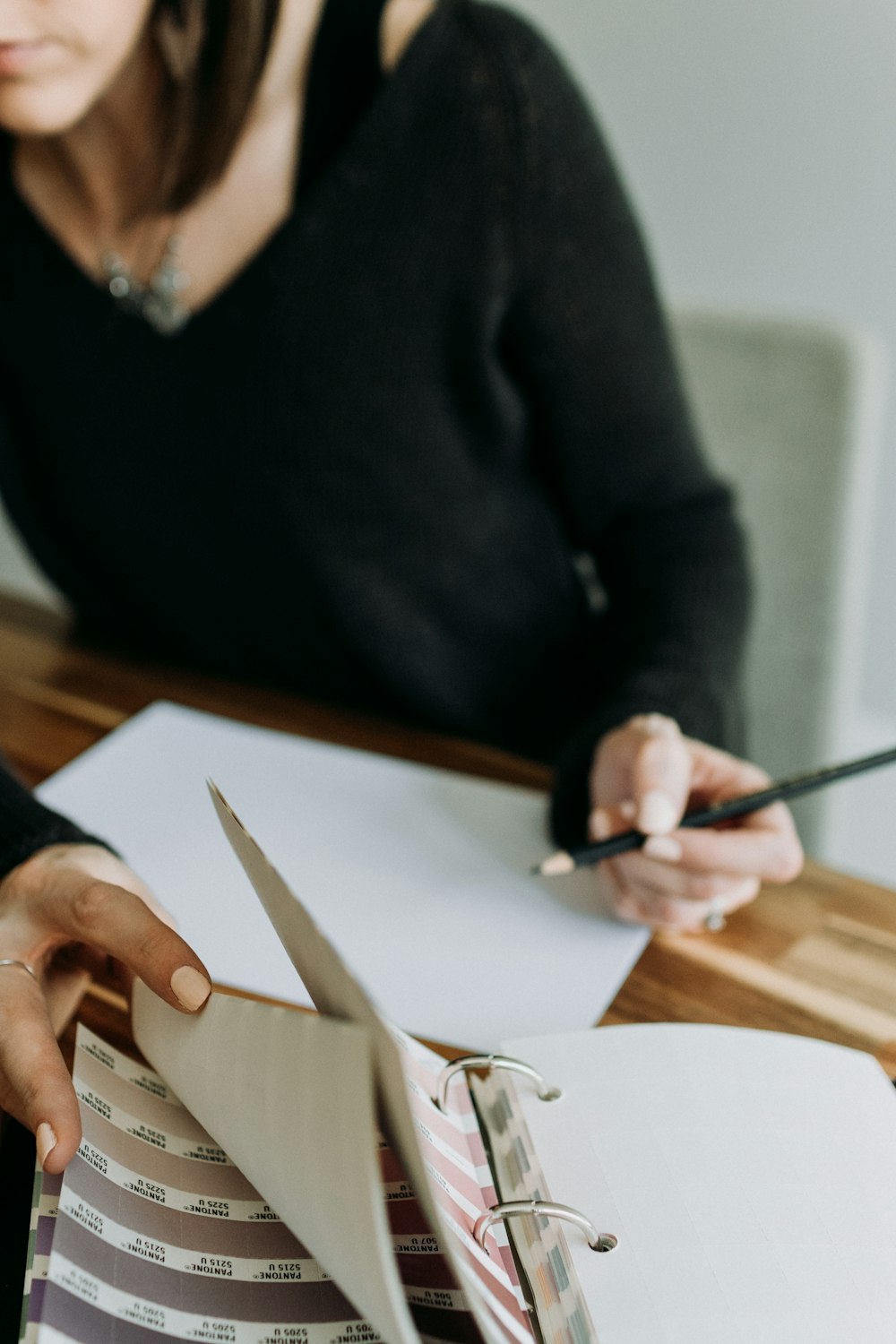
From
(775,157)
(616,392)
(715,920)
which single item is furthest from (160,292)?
(775,157)

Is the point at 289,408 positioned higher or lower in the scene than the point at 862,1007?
higher

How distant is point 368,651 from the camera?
851 millimetres

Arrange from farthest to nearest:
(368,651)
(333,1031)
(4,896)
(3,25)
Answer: (368,651)
(3,25)
(4,896)
(333,1031)

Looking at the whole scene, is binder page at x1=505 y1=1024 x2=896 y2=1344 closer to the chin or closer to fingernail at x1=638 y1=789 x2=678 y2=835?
fingernail at x1=638 y1=789 x2=678 y2=835

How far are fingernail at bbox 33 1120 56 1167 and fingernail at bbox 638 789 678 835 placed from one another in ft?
0.95

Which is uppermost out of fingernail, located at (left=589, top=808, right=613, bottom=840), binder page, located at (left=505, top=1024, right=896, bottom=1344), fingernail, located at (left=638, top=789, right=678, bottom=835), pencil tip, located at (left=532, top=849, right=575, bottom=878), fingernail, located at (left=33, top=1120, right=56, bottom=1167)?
fingernail, located at (left=33, top=1120, right=56, bottom=1167)

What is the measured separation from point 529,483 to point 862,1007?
1.58ft

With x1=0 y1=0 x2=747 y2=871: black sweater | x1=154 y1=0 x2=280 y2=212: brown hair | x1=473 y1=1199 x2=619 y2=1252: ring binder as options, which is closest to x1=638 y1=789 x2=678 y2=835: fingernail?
x1=0 y1=0 x2=747 y2=871: black sweater

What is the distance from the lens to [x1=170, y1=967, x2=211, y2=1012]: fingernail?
0.36 m

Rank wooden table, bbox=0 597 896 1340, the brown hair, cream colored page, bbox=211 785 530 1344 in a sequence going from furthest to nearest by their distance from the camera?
1. the brown hair
2. wooden table, bbox=0 597 896 1340
3. cream colored page, bbox=211 785 530 1344

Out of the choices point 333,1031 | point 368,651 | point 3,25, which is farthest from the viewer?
point 368,651

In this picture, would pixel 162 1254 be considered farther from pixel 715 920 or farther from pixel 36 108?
pixel 36 108

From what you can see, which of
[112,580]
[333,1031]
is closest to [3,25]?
[112,580]

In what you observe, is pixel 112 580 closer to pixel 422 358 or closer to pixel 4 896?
pixel 422 358
